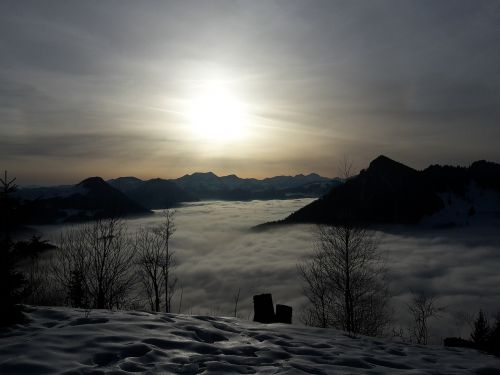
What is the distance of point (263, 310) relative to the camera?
14.4m

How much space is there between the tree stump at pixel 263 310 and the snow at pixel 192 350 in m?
2.76

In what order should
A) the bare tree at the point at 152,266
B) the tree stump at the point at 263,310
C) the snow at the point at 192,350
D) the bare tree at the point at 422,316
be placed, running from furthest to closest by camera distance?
the bare tree at the point at 422,316, the bare tree at the point at 152,266, the tree stump at the point at 263,310, the snow at the point at 192,350

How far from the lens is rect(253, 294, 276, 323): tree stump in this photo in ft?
46.4

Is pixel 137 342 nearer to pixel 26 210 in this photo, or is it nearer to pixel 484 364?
pixel 26 210

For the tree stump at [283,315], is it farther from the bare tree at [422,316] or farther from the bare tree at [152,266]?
the bare tree at [152,266]

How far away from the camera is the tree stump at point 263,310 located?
46.4 feet

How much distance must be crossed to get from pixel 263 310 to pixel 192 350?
6.50 meters

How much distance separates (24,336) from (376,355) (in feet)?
27.5

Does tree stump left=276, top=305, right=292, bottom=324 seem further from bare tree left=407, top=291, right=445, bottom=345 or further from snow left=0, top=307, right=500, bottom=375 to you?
bare tree left=407, top=291, right=445, bottom=345

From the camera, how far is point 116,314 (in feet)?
34.8

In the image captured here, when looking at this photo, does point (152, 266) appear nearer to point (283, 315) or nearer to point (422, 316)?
point (283, 315)

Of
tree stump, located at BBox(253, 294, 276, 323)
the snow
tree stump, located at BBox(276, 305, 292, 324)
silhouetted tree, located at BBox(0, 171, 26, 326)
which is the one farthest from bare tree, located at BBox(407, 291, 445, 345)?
silhouetted tree, located at BBox(0, 171, 26, 326)

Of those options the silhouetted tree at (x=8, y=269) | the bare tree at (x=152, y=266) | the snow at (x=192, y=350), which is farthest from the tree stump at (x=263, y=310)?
the bare tree at (x=152, y=266)

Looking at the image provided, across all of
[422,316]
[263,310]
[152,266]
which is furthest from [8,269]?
[422,316]
